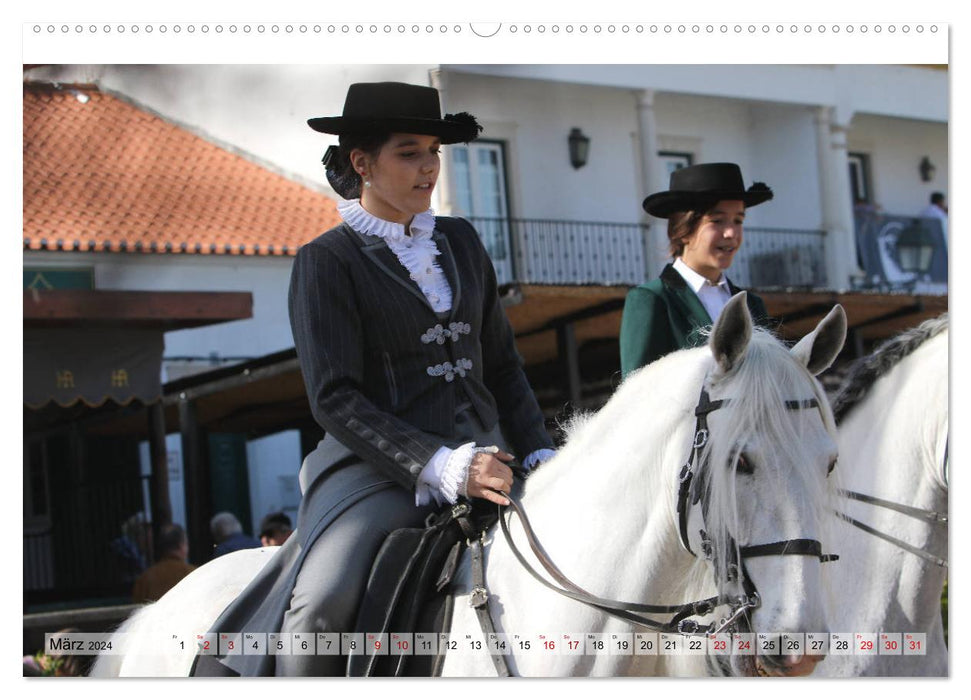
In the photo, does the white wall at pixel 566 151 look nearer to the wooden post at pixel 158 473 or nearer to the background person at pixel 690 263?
the wooden post at pixel 158 473

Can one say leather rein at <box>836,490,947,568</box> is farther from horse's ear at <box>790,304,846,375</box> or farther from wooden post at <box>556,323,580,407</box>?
wooden post at <box>556,323,580,407</box>

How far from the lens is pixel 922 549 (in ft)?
10.6

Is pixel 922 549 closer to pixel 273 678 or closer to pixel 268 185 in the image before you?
pixel 273 678

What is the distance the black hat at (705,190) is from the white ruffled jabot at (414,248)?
99 centimetres

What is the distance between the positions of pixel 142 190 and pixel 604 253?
5.13 meters

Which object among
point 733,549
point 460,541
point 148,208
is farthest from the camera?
point 148,208

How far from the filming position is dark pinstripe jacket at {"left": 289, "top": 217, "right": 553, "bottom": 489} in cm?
268

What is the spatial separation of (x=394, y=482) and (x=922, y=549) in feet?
4.72

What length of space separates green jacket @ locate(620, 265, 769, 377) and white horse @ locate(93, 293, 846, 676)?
0.83 m

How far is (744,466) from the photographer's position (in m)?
2.22

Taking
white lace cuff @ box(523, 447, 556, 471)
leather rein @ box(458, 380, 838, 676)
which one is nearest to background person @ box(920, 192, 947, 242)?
white lace cuff @ box(523, 447, 556, 471)
